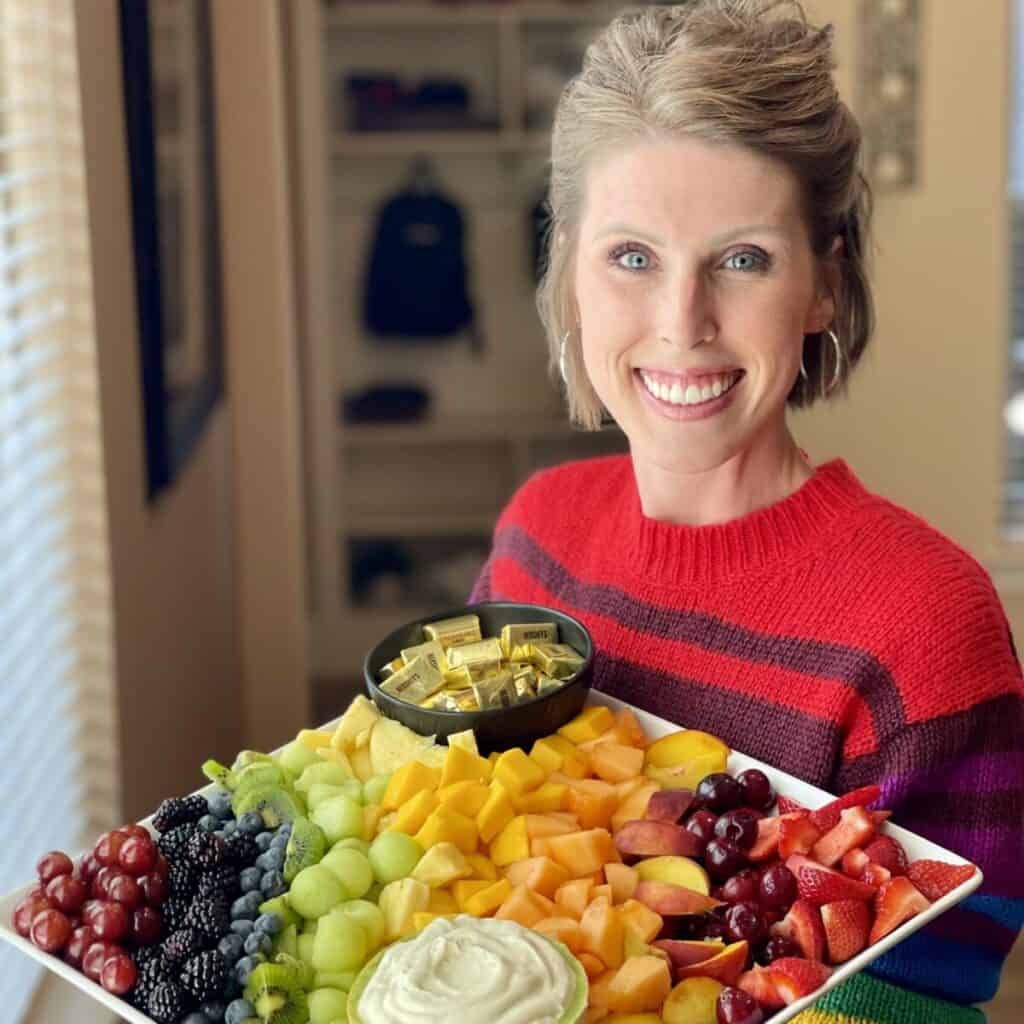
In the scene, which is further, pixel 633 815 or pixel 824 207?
pixel 824 207

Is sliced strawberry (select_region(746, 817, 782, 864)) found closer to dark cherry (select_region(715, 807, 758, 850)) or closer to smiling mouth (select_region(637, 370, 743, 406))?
dark cherry (select_region(715, 807, 758, 850))

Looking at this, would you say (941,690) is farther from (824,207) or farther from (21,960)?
(21,960)

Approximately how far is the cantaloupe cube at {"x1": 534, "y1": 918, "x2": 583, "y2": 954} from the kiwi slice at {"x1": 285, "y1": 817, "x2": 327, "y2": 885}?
17cm

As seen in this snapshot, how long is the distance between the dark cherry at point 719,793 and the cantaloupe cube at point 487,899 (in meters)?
0.18

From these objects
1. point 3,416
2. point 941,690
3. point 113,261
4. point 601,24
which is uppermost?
point 601,24

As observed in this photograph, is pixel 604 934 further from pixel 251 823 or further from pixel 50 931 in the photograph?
pixel 50 931

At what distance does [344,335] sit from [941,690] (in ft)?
12.6

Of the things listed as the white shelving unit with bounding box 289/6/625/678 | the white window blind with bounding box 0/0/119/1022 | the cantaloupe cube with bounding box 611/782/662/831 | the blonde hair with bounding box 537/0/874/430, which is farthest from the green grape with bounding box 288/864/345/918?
the white shelving unit with bounding box 289/6/625/678

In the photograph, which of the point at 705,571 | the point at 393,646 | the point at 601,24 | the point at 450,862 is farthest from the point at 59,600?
the point at 601,24

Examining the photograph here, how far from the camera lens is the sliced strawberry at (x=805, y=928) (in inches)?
39.6

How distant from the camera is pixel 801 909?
1.02 meters

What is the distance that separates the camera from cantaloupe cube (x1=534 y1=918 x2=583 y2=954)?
102cm

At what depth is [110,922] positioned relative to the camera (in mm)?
1029

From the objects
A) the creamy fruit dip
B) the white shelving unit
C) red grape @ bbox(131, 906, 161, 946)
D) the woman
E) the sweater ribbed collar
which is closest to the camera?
the creamy fruit dip
